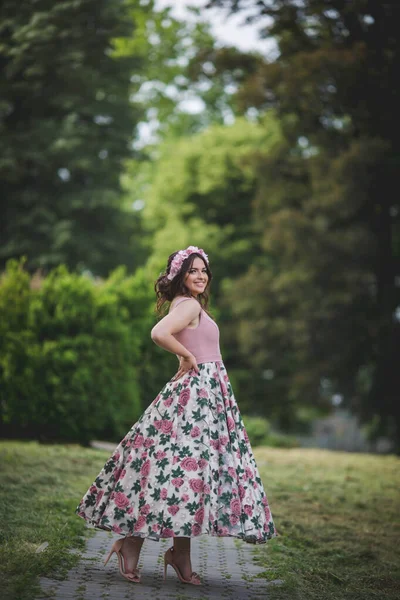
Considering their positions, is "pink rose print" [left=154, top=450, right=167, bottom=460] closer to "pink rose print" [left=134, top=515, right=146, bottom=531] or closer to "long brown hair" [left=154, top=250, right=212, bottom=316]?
"pink rose print" [left=134, top=515, right=146, bottom=531]

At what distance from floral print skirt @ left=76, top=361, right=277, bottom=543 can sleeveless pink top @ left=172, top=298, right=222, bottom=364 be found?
5 centimetres

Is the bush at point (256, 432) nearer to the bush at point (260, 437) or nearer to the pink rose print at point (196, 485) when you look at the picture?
the bush at point (260, 437)

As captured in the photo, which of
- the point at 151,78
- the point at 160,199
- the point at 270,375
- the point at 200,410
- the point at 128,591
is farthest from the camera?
the point at 151,78

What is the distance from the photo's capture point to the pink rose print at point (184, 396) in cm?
509

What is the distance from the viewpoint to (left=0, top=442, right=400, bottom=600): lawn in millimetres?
5281

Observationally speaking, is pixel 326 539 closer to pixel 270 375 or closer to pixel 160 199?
pixel 270 375

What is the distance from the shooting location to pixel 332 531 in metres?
7.85

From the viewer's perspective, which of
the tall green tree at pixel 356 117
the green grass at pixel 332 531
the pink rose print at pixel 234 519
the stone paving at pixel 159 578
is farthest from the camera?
the tall green tree at pixel 356 117

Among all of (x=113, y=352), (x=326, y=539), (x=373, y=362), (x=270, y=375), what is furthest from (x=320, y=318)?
(x=326, y=539)

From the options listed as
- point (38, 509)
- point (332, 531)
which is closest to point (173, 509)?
point (38, 509)

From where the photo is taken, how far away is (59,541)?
19.0 feet

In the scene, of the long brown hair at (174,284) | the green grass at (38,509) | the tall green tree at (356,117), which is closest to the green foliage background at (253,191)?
the tall green tree at (356,117)

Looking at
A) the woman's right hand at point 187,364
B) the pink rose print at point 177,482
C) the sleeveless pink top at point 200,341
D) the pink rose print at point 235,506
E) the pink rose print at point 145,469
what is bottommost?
the pink rose print at point 235,506

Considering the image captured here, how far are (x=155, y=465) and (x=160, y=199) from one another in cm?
Result: 2553
